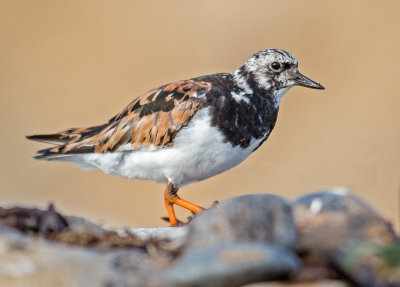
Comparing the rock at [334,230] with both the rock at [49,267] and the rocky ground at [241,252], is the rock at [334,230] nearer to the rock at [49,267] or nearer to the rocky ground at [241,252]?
the rocky ground at [241,252]

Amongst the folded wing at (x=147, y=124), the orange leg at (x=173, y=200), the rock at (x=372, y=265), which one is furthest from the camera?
the orange leg at (x=173, y=200)

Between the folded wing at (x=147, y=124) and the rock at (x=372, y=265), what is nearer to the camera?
the rock at (x=372, y=265)

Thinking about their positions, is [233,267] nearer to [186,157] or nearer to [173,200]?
[186,157]

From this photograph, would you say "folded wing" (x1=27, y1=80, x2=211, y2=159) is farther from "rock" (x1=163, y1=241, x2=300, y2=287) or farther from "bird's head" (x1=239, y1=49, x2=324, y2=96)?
"rock" (x1=163, y1=241, x2=300, y2=287)

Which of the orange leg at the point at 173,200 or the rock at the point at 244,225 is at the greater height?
the rock at the point at 244,225

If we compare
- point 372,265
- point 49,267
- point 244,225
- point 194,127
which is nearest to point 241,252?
point 244,225

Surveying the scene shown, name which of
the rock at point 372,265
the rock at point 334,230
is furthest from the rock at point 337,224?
the rock at point 372,265

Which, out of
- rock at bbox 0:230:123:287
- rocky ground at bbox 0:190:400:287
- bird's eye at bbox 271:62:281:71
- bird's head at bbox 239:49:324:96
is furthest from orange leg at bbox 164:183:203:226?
rock at bbox 0:230:123:287
